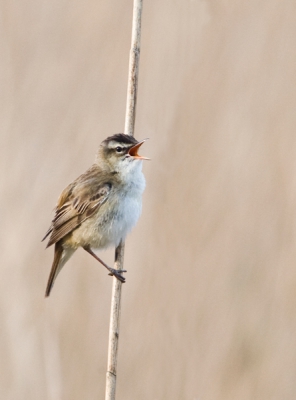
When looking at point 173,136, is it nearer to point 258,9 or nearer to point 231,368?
point 258,9

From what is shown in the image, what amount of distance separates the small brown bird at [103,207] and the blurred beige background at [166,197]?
1.25 feet

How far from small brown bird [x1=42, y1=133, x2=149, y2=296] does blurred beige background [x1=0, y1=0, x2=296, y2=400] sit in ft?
1.25

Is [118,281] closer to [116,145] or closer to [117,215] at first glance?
[117,215]

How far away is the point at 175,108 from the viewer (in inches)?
141

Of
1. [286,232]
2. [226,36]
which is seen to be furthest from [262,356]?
[226,36]

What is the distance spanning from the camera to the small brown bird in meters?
3.21

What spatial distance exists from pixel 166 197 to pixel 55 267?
2.63 ft

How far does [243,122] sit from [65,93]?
1.11 m

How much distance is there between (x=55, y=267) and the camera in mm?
3262

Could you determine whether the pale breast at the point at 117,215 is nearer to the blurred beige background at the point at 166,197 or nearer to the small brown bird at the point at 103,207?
the small brown bird at the point at 103,207

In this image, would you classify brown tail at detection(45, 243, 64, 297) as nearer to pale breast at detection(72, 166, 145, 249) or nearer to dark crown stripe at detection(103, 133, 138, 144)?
pale breast at detection(72, 166, 145, 249)

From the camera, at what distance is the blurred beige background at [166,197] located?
137 inches

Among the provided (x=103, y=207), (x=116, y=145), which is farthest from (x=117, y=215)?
(x=116, y=145)

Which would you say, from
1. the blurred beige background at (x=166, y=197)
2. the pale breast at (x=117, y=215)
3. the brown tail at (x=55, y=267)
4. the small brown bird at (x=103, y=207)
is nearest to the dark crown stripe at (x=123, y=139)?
the small brown bird at (x=103, y=207)
